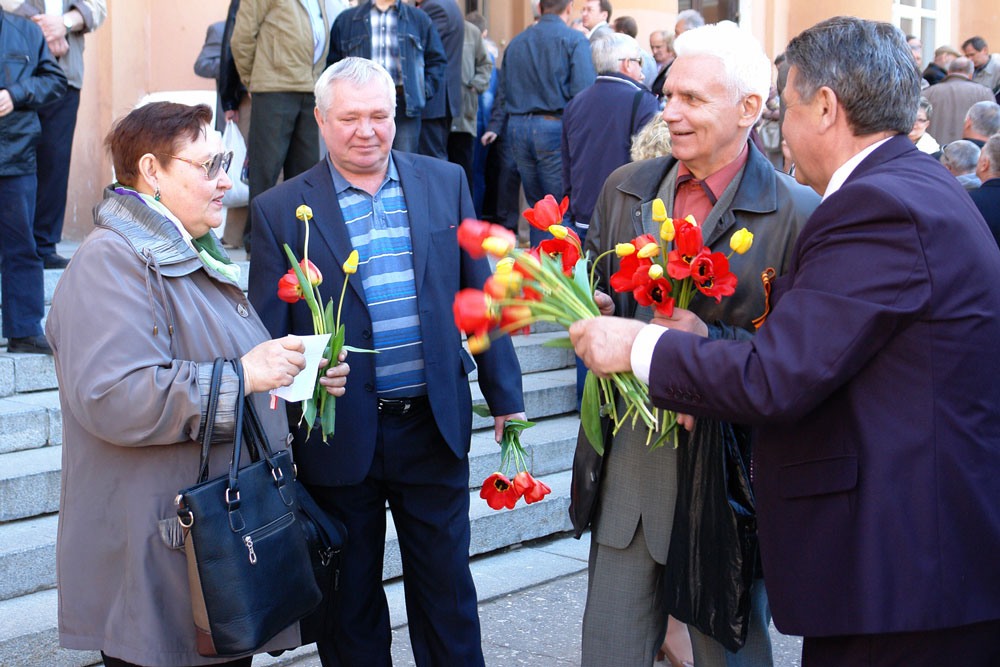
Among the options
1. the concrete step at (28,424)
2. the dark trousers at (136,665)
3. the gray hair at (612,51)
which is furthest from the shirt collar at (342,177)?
the gray hair at (612,51)

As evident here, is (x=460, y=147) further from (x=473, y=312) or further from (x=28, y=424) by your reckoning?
(x=473, y=312)

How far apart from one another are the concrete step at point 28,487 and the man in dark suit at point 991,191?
4.25 meters

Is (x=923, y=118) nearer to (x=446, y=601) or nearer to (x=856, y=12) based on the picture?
(x=446, y=601)

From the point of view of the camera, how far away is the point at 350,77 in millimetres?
3254

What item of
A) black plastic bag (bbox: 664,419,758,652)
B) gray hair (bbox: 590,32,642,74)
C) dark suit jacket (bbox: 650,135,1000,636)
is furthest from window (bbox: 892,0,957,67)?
dark suit jacket (bbox: 650,135,1000,636)

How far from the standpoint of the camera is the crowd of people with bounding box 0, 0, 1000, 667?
2025mm

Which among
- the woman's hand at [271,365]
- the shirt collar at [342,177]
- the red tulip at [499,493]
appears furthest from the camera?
the shirt collar at [342,177]

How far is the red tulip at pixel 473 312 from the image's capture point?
2.29 m

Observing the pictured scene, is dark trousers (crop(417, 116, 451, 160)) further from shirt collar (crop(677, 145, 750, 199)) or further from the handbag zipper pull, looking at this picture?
the handbag zipper pull

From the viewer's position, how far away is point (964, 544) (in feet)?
6.70

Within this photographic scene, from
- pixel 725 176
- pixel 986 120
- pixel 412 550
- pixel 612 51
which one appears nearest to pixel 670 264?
pixel 725 176

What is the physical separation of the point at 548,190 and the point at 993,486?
560 centimetres

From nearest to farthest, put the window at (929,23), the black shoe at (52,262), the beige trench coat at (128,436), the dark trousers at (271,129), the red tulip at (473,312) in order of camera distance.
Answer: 1. the red tulip at (473,312)
2. the beige trench coat at (128,436)
3. the black shoe at (52,262)
4. the dark trousers at (271,129)
5. the window at (929,23)

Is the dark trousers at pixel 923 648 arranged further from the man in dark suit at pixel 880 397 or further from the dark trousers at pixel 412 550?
the dark trousers at pixel 412 550
